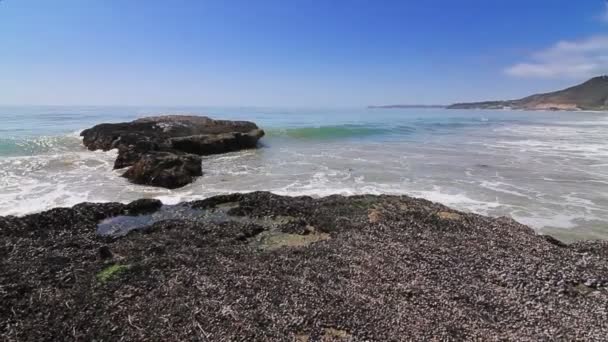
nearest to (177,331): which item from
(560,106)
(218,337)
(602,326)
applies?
(218,337)

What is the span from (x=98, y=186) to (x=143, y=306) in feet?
31.7

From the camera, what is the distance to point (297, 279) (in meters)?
5.90

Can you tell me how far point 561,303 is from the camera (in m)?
5.40

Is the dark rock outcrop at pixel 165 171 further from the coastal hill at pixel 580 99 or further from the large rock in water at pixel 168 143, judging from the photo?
the coastal hill at pixel 580 99

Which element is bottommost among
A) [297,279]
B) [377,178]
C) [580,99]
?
[297,279]

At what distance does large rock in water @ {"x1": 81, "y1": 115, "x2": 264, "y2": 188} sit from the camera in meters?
13.5

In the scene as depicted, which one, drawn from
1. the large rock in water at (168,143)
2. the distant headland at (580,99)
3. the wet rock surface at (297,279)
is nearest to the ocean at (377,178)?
the large rock in water at (168,143)

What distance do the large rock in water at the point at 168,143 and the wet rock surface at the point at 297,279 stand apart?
14.8 ft

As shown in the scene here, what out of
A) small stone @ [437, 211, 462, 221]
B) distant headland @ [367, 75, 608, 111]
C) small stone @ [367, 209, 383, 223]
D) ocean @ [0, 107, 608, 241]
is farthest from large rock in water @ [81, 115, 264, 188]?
distant headland @ [367, 75, 608, 111]

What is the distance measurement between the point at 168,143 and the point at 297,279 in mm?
16438

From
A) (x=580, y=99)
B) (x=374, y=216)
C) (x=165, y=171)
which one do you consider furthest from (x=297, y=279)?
(x=580, y=99)

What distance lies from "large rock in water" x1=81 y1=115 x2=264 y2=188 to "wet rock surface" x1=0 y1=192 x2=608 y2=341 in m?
4.51

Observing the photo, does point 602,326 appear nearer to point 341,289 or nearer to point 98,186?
point 341,289

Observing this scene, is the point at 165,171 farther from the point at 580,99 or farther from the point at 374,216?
the point at 580,99
